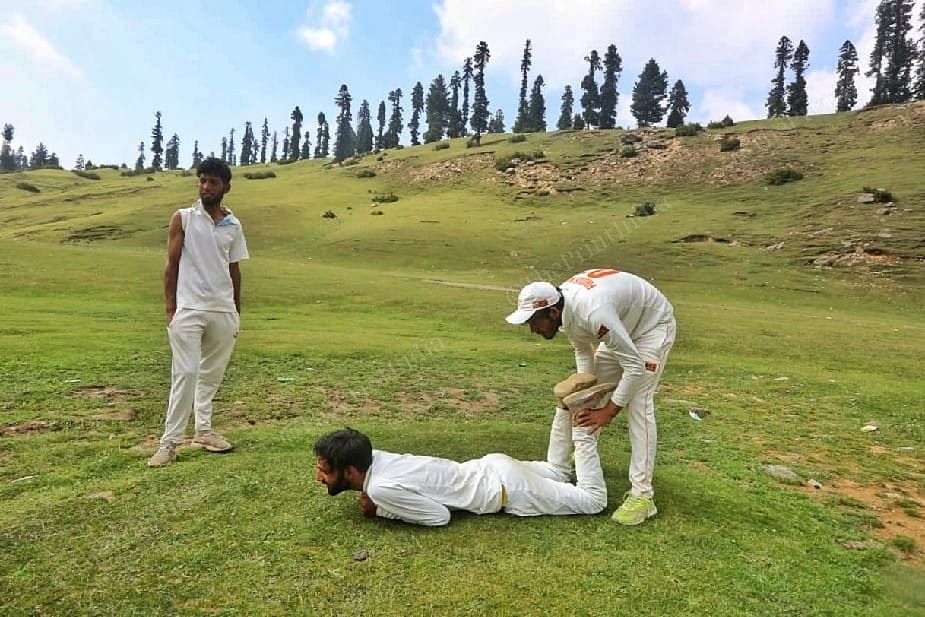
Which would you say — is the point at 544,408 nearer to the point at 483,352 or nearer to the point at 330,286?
the point at 483,352

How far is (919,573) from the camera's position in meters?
3.87

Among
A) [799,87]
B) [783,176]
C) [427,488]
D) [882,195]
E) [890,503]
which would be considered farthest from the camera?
[799,87]

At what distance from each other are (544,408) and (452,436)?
7.65 feet

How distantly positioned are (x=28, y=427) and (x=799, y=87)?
301 feet

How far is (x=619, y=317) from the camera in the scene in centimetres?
427

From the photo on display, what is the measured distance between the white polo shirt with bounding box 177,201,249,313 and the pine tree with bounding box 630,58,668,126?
295ft

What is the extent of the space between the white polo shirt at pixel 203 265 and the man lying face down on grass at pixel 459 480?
2039 millimetres

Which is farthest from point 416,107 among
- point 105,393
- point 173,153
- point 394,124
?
point 105,393

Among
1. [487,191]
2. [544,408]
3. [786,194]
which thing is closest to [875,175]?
[786,194]

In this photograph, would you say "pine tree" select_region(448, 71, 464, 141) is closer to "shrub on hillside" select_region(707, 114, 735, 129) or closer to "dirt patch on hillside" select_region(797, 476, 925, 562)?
"shrub on hillside" select_region(707, 114, 735, 129)

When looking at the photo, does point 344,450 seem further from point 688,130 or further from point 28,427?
point 688,130

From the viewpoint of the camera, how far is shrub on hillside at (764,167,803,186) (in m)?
43.2

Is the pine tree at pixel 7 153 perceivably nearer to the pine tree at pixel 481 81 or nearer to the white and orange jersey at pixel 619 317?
the pine tree at pixel 481 81

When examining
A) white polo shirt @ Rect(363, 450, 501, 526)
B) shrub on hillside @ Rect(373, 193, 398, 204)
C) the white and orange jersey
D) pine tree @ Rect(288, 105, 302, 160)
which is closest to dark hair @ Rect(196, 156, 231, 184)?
white polo shirt @ Rect(363, 450, 501, 526)
